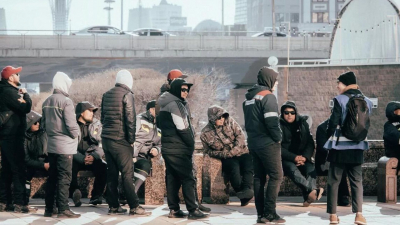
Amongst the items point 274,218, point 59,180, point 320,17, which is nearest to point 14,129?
point 59,180

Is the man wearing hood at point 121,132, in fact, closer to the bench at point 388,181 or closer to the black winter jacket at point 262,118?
the black winter jacket at point 262,118

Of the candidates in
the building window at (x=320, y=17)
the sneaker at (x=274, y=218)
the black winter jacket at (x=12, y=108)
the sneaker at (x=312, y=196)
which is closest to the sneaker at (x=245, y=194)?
the sneaker at (x=312, y=196)

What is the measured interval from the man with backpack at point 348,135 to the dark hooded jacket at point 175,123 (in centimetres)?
170

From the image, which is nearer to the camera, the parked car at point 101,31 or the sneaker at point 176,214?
the sneaker at point 176,214

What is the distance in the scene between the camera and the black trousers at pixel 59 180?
34.7 ft

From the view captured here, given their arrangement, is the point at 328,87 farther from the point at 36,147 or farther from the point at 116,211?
the point at 116,211

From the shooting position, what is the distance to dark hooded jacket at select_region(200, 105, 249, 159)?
12195 mm

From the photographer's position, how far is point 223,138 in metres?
12.2

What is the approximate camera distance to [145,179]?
11.7 metres

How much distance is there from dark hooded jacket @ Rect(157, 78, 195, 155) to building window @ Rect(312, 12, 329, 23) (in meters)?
129

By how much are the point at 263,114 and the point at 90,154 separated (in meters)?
3.02

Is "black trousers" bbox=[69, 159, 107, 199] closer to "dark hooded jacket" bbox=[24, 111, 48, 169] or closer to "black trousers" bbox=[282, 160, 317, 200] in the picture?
"dark hooded jacket" bbox=[24, 111, 48, 169]

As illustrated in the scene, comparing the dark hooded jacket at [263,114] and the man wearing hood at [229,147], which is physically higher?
the dark hooded jacket at [263,114]

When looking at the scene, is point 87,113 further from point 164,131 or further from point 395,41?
point 395,41
